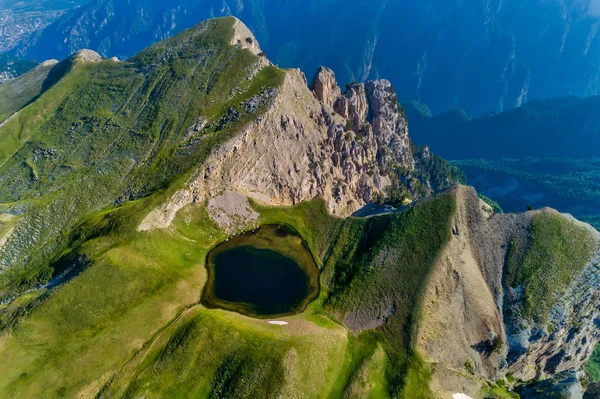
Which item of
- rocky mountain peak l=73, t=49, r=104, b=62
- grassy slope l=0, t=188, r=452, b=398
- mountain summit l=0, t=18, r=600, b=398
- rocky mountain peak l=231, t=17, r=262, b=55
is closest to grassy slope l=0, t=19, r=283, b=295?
mountain summit l=0, t=18, r=600, b=398

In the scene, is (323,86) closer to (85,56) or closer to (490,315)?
(85,56)

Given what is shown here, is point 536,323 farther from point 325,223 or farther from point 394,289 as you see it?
point 325,223

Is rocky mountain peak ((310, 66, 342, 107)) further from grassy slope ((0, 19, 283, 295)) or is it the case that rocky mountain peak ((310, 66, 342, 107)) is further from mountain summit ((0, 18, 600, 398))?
grassy slope ((0, 19, 283, 295))

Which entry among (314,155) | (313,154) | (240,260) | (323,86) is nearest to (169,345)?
(240,260)

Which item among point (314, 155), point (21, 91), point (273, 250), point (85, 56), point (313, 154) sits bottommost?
point (273, 250)

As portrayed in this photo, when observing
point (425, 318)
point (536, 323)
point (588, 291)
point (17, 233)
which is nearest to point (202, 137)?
point (17, 233)
